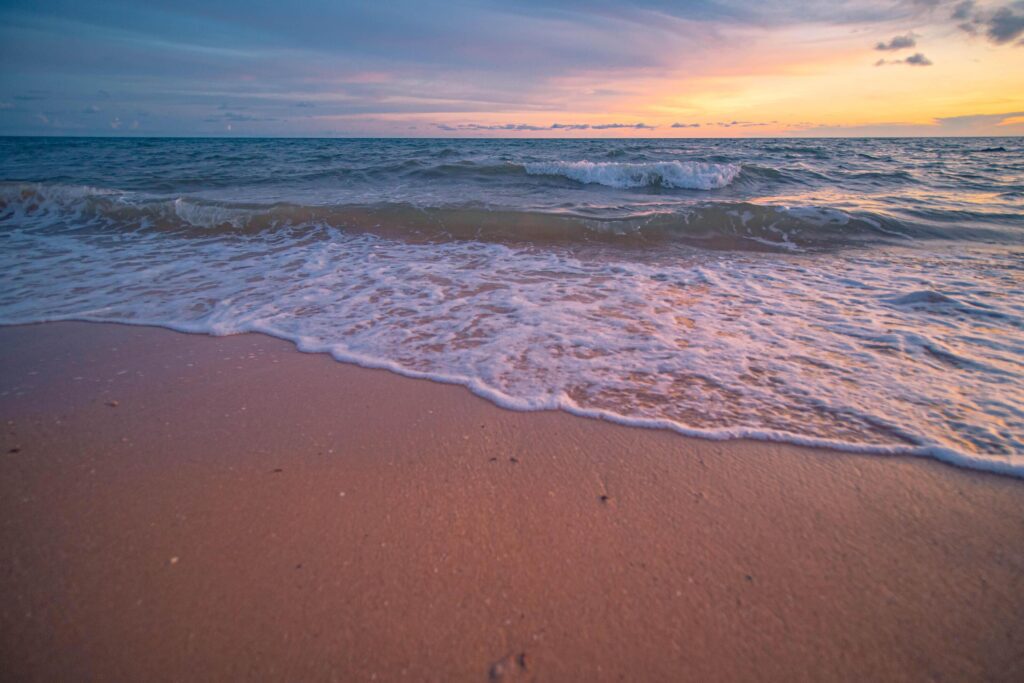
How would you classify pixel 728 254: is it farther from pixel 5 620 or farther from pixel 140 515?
pixel 5 620

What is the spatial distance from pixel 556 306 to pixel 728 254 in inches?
134

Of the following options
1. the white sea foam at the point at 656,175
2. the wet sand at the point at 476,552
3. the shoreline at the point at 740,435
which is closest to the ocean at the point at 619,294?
the shoreline at the point at 740,435

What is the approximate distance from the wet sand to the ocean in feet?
1.21

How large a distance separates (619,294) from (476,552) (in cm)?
321

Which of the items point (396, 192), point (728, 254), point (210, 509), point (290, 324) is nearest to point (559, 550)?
point (210, 509)

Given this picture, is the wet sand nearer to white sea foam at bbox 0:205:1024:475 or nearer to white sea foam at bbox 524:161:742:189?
white sea foam at bbox 0:205:1024:475

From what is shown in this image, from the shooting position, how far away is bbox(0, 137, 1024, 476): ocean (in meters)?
2.54

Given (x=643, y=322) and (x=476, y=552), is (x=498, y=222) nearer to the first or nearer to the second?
(x=643, y=322)

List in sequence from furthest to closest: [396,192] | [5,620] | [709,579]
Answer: [396,192]
[709,579]
[5,620]

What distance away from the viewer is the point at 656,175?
498 inches

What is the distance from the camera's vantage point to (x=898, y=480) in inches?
77.5

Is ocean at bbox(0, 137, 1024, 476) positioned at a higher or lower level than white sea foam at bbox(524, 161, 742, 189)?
lower

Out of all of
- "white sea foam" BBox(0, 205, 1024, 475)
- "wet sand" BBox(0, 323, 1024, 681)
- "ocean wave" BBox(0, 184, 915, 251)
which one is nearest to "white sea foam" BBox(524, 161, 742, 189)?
"ocean wave" BBox(0, 184, 915, 251)

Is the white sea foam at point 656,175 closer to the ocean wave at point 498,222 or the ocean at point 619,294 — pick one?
the ocean at point 619,294
